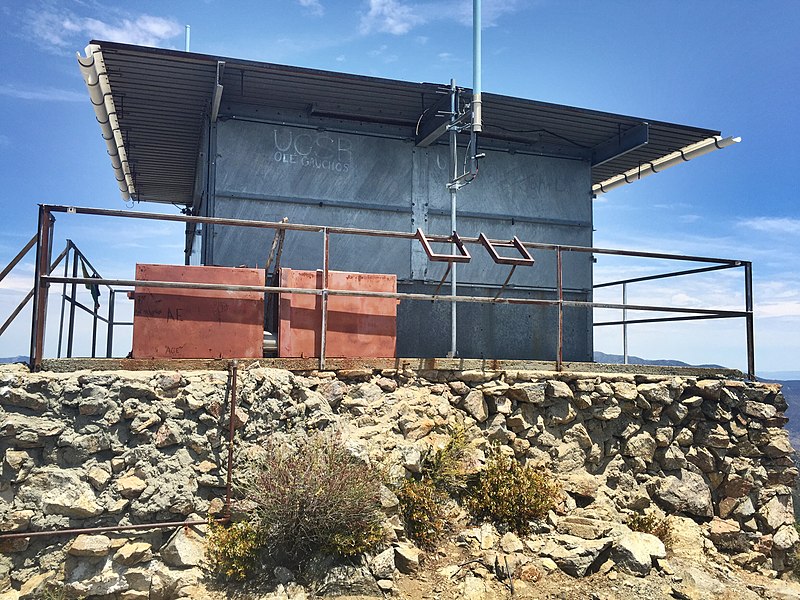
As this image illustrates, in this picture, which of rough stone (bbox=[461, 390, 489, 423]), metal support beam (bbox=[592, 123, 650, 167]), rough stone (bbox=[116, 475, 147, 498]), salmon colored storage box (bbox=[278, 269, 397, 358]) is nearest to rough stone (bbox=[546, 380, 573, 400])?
rough stone (bbox=[461, 390, 489, 423])

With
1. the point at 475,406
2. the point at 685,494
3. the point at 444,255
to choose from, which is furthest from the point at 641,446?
the point at 444,255

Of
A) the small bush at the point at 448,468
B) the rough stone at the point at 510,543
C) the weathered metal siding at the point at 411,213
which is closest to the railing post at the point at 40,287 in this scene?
the weathered metal siding at the point at 411,213

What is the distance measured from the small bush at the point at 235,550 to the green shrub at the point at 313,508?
0.08 meters

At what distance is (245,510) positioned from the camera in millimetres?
6105

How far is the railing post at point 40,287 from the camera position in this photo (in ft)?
20.9

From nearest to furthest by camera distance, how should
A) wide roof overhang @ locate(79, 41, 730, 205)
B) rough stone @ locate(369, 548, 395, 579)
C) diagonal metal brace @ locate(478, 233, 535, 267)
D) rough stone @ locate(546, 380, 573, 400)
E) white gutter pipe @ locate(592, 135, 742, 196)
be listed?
rough stone @ locate(369, 548, 395, 579), diagonal metal brace @ locate(478, 233, 535, 267), rough stone @ locate(546, 380, 573, 400), wide roof overhang @ locate(79, 41, 730, 205), white gutter pipe @ locate(592, 135, 742, 196)

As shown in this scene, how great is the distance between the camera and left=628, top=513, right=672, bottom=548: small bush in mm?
7324

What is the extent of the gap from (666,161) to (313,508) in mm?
9788

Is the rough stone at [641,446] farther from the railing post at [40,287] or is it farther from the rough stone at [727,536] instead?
the railing post at [40,287]

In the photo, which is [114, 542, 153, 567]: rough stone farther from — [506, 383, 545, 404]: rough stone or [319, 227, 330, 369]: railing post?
[506, 383, 545, 404]: rough stone

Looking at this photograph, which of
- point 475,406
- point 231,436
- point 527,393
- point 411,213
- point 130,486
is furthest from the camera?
point 411,213

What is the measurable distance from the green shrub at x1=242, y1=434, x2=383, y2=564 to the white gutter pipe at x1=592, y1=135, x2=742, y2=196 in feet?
29.1

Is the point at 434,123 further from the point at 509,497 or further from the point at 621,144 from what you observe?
the point at 509,497

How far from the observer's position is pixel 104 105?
1025 cm
